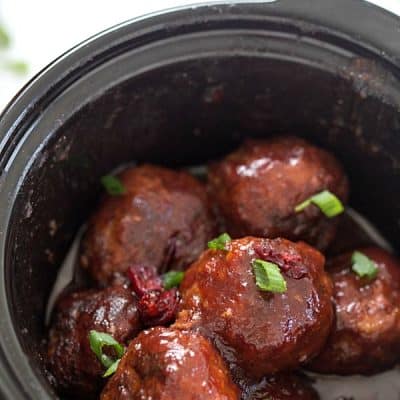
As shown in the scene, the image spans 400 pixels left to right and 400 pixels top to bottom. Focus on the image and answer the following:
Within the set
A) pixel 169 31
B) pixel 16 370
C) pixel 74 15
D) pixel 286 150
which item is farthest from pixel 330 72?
pixel 74 15

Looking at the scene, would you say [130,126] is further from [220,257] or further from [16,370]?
[16,370]

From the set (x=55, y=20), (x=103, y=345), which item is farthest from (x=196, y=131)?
(x=55, y=20)

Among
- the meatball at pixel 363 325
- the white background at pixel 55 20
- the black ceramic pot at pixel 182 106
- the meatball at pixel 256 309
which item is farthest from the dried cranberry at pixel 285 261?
the white background at pixel 55 20

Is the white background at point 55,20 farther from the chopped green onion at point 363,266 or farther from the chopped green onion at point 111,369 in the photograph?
the chopped green onion at point 111,369

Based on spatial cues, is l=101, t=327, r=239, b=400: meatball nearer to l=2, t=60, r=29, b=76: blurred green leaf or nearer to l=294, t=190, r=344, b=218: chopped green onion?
l=294, t=190, r=344, b=218: chopped green onion

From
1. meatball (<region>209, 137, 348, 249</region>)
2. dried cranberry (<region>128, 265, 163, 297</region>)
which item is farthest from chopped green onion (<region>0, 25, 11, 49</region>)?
dried cranberry (<region>128, 265, 163, 297</region>)

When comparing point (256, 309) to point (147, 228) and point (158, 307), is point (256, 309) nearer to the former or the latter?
point (158, 307)
